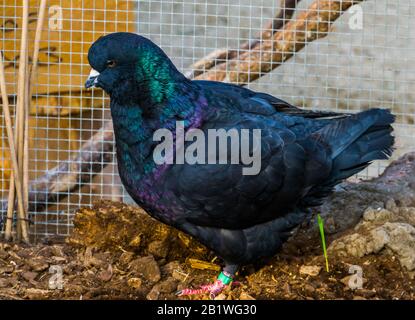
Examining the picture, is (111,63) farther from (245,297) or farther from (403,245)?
(403,245)

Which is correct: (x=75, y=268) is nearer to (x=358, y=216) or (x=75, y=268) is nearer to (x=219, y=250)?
(x=219, y=250)

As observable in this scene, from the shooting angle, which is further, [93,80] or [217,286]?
[217,286]

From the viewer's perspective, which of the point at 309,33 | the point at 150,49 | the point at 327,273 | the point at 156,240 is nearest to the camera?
the point at 150,49

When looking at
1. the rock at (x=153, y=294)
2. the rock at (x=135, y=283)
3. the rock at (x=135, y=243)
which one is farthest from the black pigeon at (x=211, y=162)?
the rock at (x=135, y=243)

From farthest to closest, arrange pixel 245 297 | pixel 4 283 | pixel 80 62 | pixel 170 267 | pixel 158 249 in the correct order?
pixel 80 62 → pixel 158 249 → pixel 170 267 → pixel 4 283 → pixel 245 297

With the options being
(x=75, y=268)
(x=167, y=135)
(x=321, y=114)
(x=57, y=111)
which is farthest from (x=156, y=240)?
(x=57, y=111)

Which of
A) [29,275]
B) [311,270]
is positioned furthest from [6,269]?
[311,270]

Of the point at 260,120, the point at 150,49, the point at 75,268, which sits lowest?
the point at 75,268

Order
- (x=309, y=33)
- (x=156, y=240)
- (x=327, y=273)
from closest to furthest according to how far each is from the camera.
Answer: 1. (x=327, y=273)
2. (x=156, y=240)
3. (x=309, y=33)
